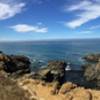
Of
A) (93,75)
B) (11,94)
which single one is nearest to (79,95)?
(11,94)

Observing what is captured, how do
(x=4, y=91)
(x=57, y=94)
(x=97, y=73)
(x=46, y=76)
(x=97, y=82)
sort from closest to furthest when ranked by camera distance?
(x=4, y=91), (x=57, y=94), (x=46, y=76), (x=97, y=82), (x=97, y=73)

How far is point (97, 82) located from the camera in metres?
56.2

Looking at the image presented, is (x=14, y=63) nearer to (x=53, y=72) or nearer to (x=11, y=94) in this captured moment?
(x=53, y=72)

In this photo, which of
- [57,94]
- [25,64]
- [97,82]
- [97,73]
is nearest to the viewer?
[57,94]

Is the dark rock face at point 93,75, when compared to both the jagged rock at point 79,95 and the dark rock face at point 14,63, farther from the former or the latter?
the jagged rock at point 79,95

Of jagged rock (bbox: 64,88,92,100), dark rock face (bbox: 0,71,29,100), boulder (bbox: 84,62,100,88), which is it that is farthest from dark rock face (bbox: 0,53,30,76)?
jagged rock (bbox: 64,88,92,100)

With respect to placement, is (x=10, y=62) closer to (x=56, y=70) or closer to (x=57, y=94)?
(x=56, y=70)

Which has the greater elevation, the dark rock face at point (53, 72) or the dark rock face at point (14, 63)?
the dark rock face at point (14, 63)

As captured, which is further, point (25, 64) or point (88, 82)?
point (25, 64)

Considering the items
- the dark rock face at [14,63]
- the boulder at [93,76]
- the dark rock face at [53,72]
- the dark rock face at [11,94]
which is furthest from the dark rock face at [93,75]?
the dark rock face at [11,94]

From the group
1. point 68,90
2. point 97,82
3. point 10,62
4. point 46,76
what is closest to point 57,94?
point 68,90

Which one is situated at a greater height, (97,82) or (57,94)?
(57,94)

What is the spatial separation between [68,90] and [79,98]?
3440mm

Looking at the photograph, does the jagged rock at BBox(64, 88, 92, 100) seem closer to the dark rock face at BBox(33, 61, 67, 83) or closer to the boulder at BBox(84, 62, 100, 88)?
the dark rock face at BBox(33, 61, 67, 83)
